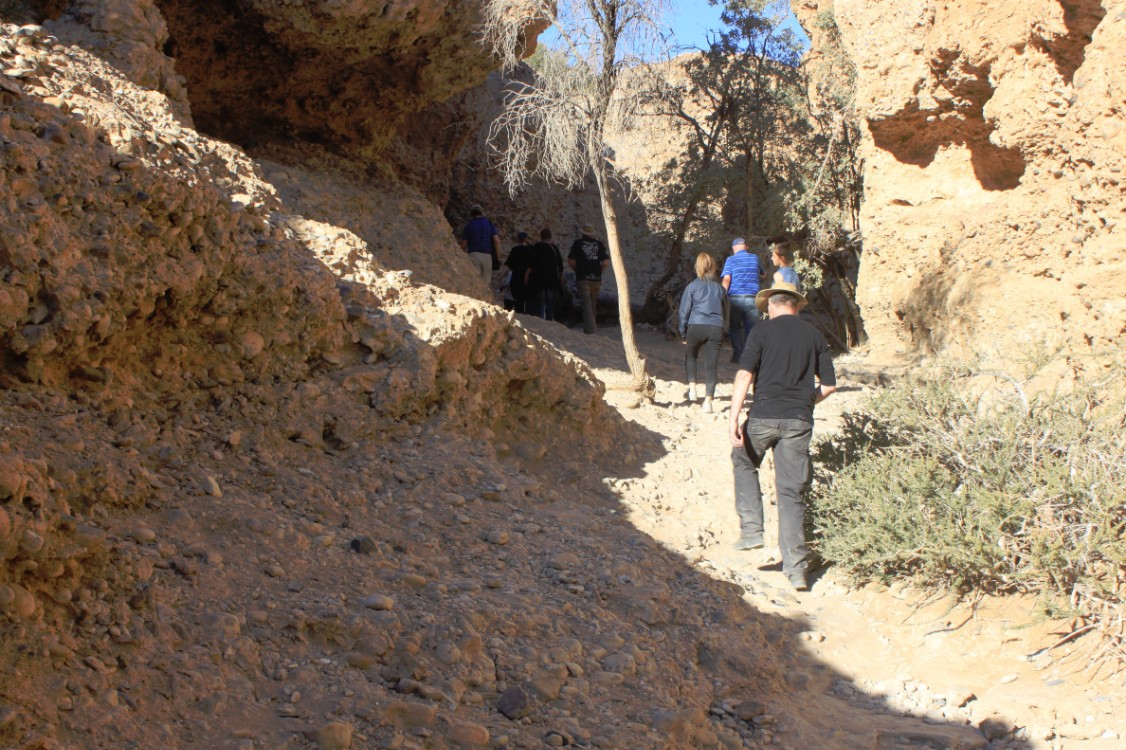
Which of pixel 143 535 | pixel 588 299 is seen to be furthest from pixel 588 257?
pixel 143 535

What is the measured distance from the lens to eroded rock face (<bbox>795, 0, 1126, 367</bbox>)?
721cm

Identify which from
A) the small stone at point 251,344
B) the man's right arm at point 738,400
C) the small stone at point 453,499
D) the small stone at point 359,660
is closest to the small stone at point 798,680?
the man's right arm at point 738,400

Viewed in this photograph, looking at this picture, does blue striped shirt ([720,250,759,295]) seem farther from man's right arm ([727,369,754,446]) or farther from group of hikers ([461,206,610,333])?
man's right arm ([727,369,754,446])

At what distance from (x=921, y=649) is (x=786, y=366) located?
5.57ft

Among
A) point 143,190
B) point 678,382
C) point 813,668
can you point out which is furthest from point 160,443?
point 678,382

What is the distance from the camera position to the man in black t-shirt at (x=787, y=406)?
17.9 ft

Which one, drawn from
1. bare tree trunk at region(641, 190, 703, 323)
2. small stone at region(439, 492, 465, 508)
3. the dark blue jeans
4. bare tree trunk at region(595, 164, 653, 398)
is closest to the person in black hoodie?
bare tree trunk at region(641, 190, 703, 323)

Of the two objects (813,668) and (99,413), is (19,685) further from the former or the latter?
(813,668)

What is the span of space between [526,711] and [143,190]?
2.80m

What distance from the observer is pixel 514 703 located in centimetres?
334

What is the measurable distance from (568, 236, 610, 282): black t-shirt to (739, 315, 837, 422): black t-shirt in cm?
707

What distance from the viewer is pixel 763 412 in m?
5.53

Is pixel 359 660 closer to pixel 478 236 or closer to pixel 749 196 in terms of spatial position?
pixel 478 236

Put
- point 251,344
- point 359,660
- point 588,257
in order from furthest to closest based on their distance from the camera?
point 588,257 < point 251,344 < point 359,660
